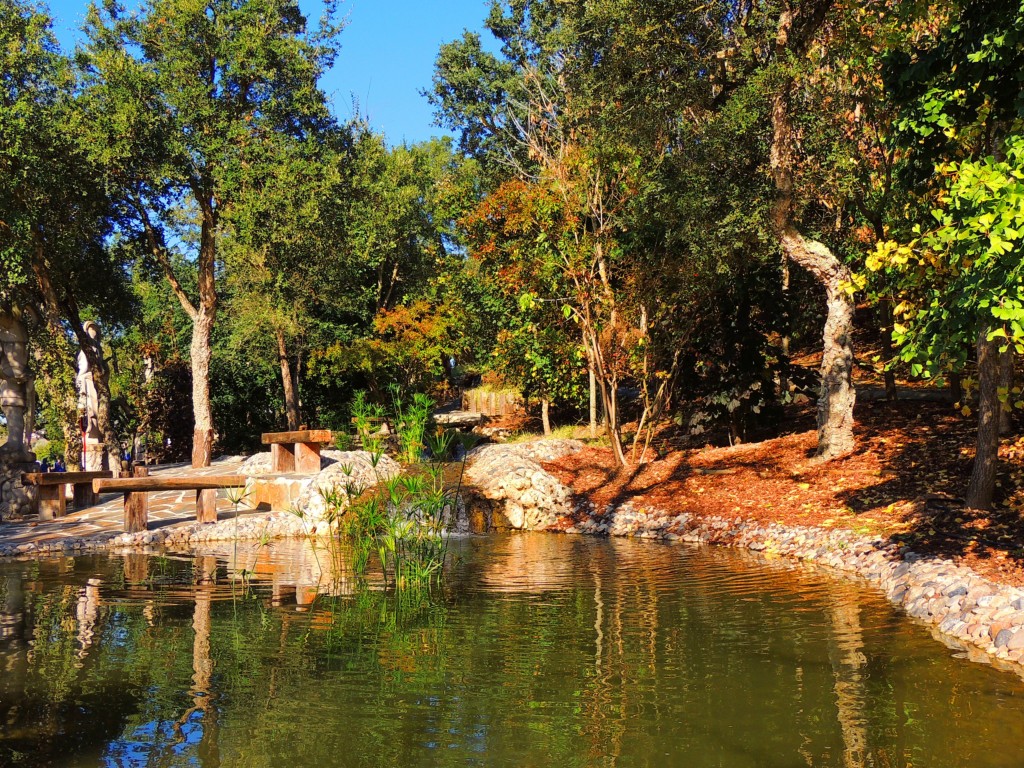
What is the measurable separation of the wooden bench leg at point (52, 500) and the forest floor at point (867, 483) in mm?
9030

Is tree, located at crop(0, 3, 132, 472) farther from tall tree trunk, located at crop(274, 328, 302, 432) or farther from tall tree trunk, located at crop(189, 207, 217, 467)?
tall tree trunk, located at crop(274, 328, 302, 432)

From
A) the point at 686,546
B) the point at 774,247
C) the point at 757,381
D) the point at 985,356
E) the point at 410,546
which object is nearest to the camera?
the point at 410,546

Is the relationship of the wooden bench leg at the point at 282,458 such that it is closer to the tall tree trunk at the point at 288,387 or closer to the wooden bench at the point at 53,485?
the wooden bench at the point at 53,485

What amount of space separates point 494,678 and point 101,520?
454 inches

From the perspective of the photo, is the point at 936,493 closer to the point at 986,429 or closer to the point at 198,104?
the point at 986,429

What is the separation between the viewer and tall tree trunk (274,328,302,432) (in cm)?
2681

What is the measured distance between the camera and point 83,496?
17.0 meters

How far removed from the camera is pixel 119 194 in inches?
798

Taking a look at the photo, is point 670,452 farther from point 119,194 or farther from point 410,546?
point 119,194

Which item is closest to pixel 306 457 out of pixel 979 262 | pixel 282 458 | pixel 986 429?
pixel 282 458

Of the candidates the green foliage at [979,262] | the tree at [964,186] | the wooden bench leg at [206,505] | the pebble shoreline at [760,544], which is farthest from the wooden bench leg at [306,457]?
the green foliage at [979,262]

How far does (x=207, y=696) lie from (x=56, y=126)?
16.5 meters

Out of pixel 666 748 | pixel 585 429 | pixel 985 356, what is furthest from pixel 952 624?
pixel 585 429

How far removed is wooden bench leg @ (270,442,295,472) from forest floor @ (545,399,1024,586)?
525 centimetres
